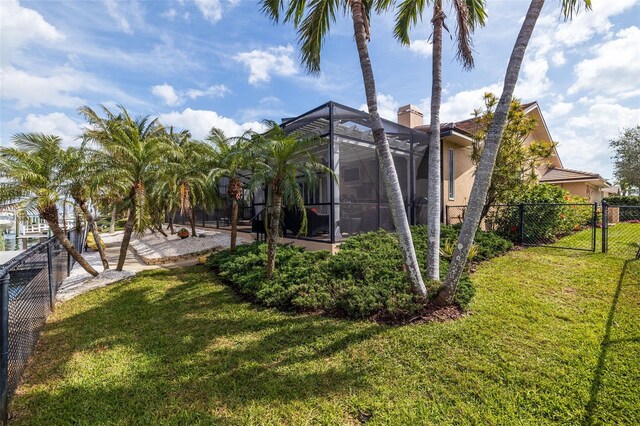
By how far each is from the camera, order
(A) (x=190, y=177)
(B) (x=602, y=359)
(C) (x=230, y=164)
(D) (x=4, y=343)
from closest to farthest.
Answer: (D) (x=4, y=343) → (B) (x=602, y=359) → (C) (x=230, y=164) → (A) (x=190, y=177)

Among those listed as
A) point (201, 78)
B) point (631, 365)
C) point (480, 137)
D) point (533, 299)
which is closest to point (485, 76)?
point (480, 137)

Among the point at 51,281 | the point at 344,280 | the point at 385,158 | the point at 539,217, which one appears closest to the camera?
the point at 385,158

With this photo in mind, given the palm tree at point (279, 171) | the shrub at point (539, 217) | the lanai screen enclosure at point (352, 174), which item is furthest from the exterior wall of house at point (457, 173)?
the palm tree at point (279, 171)

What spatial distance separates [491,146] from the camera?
4340mm

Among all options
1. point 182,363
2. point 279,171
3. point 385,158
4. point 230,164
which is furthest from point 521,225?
point 182,363

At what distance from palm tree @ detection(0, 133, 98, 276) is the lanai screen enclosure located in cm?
626

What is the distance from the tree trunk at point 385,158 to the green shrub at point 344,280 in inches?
18.7

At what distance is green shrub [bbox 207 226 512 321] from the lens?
16.2 feet

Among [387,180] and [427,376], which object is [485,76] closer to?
[387,180]

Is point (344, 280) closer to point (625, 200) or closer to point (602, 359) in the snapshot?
point (602, 359)

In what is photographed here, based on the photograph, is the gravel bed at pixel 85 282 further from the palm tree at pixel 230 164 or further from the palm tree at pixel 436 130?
the palm tree at pixel 436 130

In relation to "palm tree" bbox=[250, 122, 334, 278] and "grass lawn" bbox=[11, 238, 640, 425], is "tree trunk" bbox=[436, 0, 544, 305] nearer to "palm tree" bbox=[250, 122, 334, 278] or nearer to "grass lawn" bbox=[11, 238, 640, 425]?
"grass lawn" bbox=[11, 238, 640, 425]

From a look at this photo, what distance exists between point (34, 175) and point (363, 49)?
25.7 ft

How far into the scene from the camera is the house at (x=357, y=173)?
28.4ft
